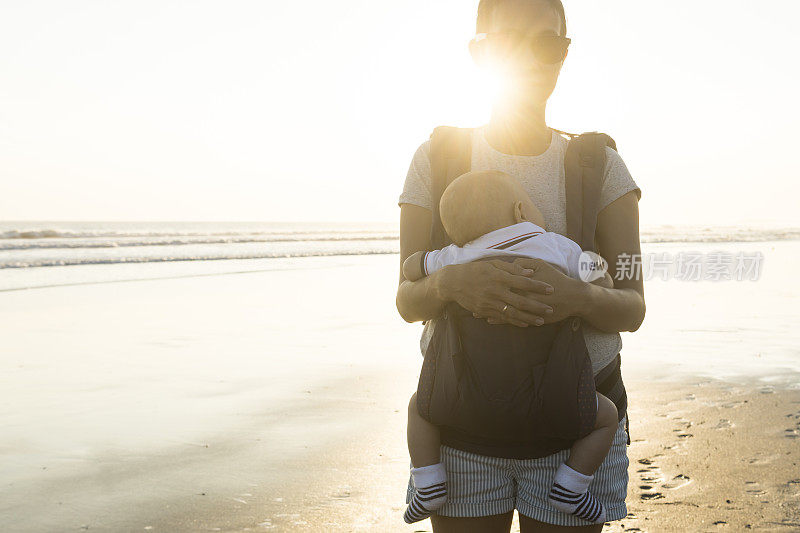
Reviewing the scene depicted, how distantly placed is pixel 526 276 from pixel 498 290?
0.09 meters

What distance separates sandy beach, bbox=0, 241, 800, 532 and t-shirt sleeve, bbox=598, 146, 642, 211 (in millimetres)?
2354

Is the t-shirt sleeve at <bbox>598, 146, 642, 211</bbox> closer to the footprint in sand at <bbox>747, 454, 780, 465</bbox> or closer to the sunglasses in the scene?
the sunglasses

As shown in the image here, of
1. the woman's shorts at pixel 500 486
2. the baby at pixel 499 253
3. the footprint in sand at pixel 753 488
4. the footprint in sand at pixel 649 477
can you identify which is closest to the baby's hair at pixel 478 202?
the baby at pixel 499 253

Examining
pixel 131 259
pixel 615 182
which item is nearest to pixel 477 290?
pixel 615 182

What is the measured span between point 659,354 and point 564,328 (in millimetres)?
6316

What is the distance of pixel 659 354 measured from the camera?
24.4ft

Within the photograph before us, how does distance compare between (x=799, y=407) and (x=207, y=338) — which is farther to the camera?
(x=207, y=338)

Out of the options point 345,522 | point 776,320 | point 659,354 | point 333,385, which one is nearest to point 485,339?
point 345,522

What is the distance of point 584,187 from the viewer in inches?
70.6

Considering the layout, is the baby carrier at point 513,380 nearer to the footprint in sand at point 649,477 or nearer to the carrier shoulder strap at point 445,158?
the carrier shoulder strap at point 445,158

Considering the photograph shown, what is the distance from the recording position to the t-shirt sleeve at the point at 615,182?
1802mm

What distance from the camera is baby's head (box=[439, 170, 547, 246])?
1770mm

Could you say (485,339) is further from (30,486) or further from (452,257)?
(30,486)

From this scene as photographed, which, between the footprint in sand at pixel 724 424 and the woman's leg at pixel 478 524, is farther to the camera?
the footprint in sand at pixel 724 424
